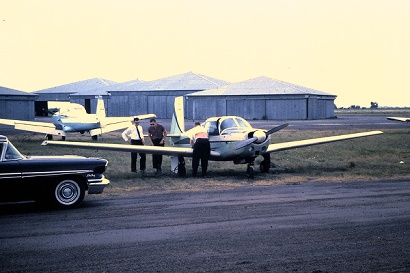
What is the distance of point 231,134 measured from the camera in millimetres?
18469

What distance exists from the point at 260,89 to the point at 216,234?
64073 millimetres

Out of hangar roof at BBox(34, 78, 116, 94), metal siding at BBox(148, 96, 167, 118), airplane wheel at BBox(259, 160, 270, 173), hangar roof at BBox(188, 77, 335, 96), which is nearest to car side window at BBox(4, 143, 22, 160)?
airplane wheel at BBox(259, 160, 270, 173)

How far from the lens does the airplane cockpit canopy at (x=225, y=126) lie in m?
Answer: 18.7

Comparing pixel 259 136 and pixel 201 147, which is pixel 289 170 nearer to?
pixel 259 136

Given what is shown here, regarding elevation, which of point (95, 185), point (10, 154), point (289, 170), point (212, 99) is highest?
point (212, 99)

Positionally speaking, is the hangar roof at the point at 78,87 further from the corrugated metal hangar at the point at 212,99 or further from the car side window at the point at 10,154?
the car side window at the point at 10,154

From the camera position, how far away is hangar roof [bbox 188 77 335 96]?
2781 inches

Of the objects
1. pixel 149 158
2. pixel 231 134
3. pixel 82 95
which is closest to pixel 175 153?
pixel 231 134

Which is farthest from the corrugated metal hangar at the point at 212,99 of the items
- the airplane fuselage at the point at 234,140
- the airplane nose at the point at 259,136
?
the airplane nose at the point at 259,136

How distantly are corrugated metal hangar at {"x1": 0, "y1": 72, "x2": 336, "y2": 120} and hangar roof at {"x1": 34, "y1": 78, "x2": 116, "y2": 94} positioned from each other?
38.6 feet

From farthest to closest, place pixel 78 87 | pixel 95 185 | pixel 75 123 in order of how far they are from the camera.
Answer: pixel 78 87 < pixel 75 123 < pixel 95 185

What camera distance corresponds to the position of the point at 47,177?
1201cm

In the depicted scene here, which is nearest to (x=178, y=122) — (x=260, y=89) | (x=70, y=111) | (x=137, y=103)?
(x=70, y=111)

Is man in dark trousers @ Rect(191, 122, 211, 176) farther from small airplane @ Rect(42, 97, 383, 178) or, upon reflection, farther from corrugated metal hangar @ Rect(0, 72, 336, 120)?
corrugated metal hangar @ Rect(0, 72, 336, 120)
